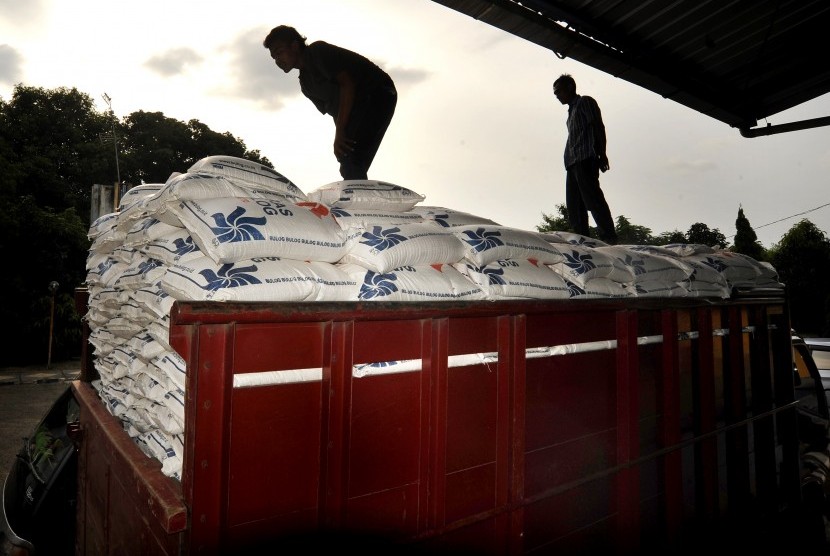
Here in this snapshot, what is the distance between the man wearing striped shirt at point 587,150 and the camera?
4.56 metres

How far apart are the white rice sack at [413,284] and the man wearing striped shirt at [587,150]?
119 inches

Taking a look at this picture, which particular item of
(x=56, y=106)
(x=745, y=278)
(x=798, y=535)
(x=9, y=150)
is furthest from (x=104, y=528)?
(x=56, y=106)

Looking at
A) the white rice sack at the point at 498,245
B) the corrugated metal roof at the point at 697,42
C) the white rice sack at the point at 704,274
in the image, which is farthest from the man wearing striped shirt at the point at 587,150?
the white rice sack at the point at 498,245

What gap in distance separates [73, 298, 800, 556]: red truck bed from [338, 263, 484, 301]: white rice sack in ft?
0.69

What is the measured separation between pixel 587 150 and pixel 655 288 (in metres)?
2.21

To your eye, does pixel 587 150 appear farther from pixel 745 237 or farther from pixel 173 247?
pixel 745 237

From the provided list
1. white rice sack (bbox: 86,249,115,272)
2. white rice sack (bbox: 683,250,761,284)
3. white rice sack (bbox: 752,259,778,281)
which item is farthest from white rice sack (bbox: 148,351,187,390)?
white rice sack (bbox: 752,259,778,281)

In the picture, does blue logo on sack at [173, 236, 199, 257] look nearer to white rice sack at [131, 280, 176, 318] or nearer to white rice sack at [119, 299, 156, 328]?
white rice sack at [131, 280, 176, 318]

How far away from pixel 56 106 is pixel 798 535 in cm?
2743

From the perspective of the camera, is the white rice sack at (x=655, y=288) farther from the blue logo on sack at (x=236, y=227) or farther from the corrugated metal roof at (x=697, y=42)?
the corrugated metal roof at (x=697, y=42)

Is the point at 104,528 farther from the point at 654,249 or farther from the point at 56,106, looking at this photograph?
the point at 56,106

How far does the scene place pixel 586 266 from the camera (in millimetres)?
2482

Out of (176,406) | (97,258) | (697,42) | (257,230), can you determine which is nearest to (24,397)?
(97,258)

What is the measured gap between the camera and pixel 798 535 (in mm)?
3365
